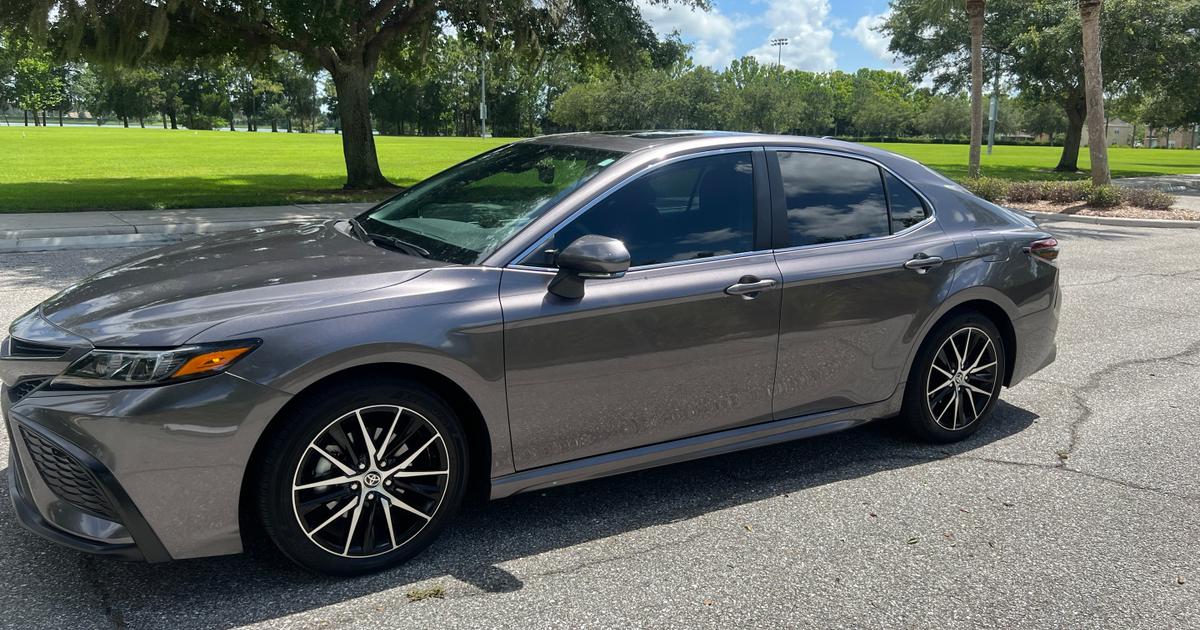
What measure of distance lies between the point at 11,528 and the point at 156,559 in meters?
1.06

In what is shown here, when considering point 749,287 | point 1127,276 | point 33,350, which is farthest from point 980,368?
point 1127,276

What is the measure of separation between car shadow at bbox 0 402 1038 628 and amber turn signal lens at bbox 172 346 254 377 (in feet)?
2.69

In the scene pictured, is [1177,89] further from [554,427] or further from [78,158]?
[78,158]

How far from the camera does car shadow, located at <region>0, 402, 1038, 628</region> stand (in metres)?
2.95

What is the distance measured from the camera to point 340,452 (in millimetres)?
2963

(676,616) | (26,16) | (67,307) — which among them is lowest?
(676,616)

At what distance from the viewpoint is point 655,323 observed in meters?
3.46

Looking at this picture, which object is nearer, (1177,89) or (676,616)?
(676,616)

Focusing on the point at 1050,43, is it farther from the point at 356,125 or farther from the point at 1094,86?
the point at 356,125

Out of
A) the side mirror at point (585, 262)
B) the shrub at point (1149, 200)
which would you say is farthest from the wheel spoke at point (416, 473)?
the shrub at point (1149, 200)

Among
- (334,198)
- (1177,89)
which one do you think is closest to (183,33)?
(334,198)

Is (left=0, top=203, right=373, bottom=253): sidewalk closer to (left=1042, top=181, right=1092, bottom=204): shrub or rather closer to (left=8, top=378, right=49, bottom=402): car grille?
(left=8, top=378, right=49, bottom=402): car grille

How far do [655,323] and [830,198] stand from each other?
49.2 inches

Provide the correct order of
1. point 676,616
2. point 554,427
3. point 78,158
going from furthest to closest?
point 78,158
point 554,427
point 676,616
